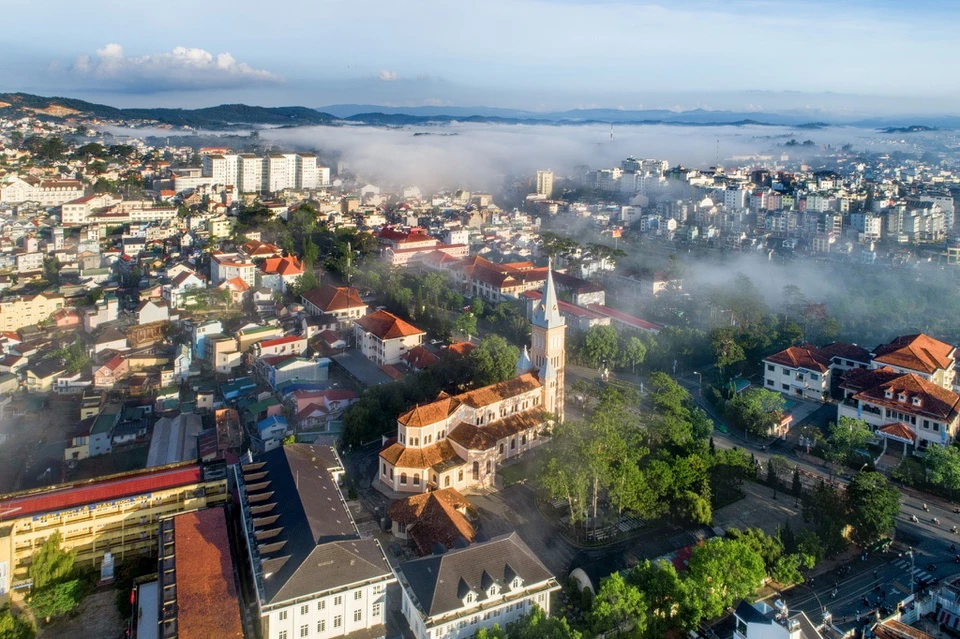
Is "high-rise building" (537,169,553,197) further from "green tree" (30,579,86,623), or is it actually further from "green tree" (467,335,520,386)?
"green tree" (30,579,86,623)

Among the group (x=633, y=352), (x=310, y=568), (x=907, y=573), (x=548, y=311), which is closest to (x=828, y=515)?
(x=907, y=573)

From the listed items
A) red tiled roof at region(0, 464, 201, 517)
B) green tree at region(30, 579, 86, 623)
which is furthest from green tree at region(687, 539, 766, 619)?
green tree at region(30, 579, 86, 623)

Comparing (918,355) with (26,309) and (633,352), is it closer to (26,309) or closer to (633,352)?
(633,352)

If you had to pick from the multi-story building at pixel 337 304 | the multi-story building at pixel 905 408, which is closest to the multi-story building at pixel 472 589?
the multi-story building at pixel 905 408

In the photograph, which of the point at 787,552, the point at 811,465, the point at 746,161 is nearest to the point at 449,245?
the point at 811,465

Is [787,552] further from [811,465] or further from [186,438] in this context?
[186,438]

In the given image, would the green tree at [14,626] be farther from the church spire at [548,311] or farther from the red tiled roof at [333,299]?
the red tiled roof at [333,299]

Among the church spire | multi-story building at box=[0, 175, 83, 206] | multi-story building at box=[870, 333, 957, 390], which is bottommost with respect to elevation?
multi-story building at box=[870, 333, 957, 390]

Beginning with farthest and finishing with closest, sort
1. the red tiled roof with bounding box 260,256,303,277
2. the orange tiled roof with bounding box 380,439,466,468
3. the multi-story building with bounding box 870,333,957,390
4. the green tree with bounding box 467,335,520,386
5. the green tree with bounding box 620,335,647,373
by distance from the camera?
the red tiled roof with bounding box 260,256,303,277 < the green tree with bounding box 620,335,647,373 < the multi-story building with bounding box 870,333,957,390 < the green tree with bounding box 467,335,520,386 < the orange tiled roof with bounding box 380,439,466,468
